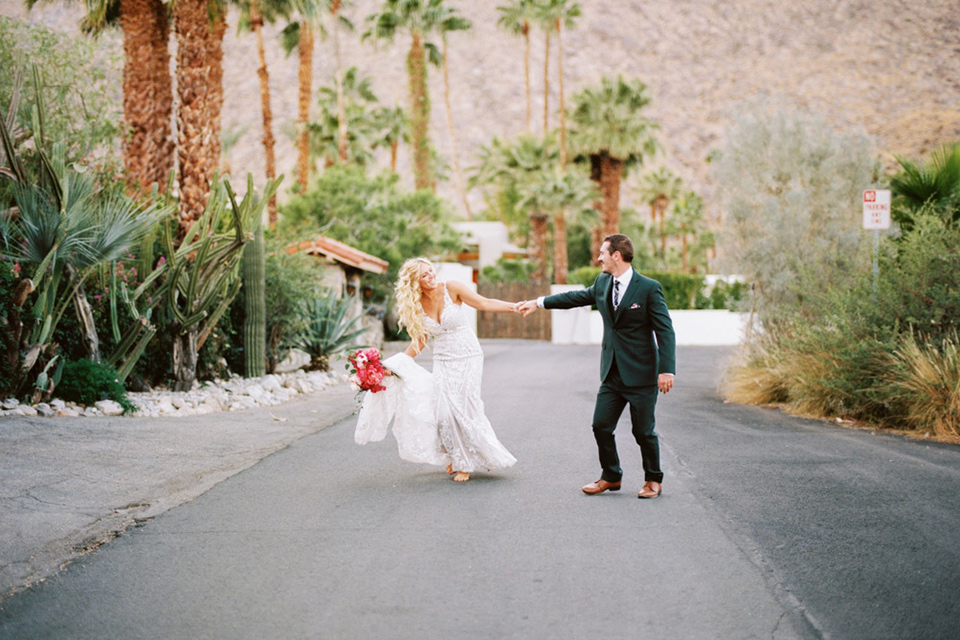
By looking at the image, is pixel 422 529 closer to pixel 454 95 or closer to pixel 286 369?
pixel 286 369

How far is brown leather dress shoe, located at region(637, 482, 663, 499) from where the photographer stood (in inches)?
294

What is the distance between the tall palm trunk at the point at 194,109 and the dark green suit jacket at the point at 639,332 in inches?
499

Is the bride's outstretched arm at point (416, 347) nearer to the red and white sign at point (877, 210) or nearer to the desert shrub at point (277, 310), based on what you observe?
the red and white sign at point (877, 210)

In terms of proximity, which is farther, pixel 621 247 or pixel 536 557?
pixel 621 247

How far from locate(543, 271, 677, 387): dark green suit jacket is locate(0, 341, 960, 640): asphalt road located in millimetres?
1052

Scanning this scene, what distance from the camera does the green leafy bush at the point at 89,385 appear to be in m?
12.3

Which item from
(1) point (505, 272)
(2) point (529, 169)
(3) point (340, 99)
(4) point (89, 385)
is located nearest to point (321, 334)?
(4) point (89, 385)

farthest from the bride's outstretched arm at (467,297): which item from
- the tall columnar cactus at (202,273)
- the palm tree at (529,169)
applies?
the palm tree at (529,169)

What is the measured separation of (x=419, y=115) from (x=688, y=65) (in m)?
109

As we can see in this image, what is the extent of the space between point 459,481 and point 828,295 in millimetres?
7952

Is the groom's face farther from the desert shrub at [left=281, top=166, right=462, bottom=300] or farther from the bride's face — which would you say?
the desert shrub at [left=281, top=166, right=462, bottom=300]

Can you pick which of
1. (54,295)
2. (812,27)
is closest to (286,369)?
(54,295)

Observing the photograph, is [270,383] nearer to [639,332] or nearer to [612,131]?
[639,332]

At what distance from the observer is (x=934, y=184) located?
1667 centimetres
